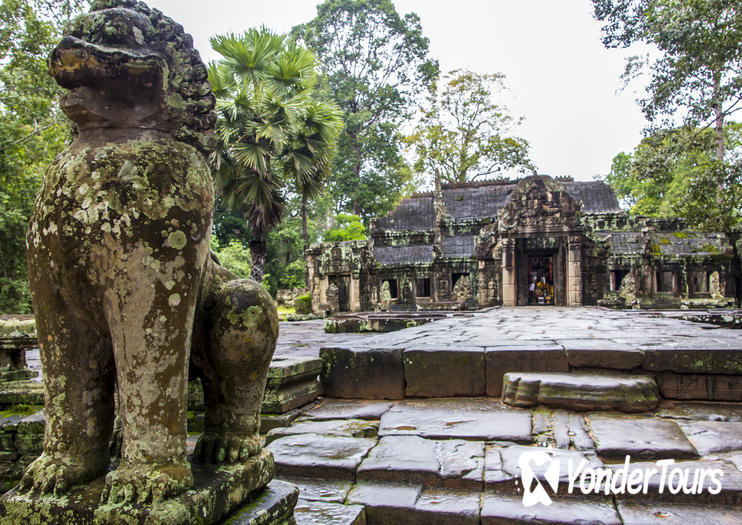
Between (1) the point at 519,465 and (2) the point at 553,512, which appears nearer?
(2) the point at 553,512

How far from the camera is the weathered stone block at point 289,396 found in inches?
130

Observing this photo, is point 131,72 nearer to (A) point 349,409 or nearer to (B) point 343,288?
(A) point 349,409

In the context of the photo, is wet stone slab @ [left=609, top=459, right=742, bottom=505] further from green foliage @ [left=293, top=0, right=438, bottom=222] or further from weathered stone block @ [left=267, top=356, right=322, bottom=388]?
green foliage @ [left=293, top=0, right=438, bottom=222]

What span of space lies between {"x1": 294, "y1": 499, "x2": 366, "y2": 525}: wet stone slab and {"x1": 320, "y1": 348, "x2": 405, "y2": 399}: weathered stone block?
1.67 m

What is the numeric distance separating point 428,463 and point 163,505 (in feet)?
4.61

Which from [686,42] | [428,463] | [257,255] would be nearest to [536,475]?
[428,463]

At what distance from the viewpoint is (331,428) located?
123 inches

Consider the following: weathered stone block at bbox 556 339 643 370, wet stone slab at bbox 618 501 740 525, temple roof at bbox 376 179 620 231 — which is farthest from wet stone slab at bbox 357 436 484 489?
temple roof at bbox 376 179 620 231

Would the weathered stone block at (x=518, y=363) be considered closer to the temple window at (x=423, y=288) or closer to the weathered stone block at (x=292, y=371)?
the weathered stone block at (x=292, y=371)

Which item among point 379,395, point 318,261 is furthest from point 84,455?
point 318,261

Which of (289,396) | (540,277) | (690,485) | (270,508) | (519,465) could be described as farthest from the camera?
(540,277)

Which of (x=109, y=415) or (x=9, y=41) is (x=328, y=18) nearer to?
→ (x=9, y=41)

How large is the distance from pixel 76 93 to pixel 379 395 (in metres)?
2.92

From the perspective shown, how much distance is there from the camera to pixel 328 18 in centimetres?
3891
